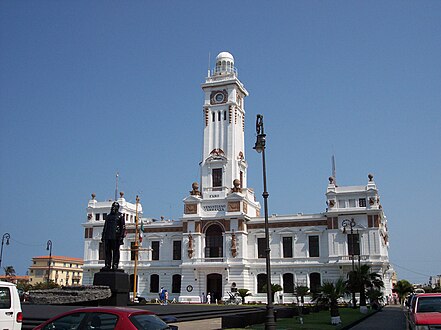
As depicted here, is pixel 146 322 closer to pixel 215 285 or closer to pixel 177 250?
pixel 215 285

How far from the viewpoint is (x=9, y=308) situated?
1196 cm

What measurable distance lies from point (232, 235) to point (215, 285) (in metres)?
6.08

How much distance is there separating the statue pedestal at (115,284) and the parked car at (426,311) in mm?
12698

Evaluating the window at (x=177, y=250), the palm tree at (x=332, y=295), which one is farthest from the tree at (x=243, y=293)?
the palm tree at (x=332, y=295)

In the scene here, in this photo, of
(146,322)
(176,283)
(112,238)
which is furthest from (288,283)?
(146,322)

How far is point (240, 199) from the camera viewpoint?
178ft

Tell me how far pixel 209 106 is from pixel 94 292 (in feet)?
134

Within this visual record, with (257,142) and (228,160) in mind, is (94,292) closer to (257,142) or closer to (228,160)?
(257,142)

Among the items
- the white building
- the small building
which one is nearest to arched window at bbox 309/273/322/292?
the white building

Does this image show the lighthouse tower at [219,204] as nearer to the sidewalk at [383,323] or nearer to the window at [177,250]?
the window at [177,250]

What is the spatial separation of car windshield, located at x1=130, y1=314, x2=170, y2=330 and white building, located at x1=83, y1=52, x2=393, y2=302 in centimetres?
3994

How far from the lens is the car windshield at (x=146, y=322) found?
902 centimetres

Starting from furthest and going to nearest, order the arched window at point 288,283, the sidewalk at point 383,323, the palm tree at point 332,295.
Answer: the arched window at point 288,283 < the palm tree at point 332,295 < the sidewalk at point 383,323

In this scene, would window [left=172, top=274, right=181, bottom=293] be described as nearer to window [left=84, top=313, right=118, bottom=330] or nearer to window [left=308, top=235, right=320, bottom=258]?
window [left=308, top=235, right=320, bottom=258]
